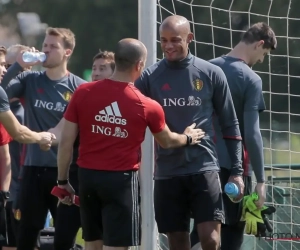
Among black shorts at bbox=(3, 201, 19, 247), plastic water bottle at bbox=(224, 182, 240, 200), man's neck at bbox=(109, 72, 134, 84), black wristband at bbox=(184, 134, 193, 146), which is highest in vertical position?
man's neck at bbox=(109, 72, 134, 84)

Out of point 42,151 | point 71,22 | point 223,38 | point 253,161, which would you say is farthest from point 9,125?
point 71,22

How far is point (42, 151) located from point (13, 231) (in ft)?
3.39

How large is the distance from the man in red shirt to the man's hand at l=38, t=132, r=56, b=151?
73 centimetres

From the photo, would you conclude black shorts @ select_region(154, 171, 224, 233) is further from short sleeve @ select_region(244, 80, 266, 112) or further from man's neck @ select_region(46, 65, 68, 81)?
man's neck @ select_region(46, 65, 68, 81)

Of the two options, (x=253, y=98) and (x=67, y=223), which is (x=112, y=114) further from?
(x=67, y=223)

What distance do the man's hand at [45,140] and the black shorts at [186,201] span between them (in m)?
0.97

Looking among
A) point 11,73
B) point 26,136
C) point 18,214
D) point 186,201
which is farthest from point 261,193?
point 11,73

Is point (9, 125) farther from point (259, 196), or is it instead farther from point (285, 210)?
point (285, 210)

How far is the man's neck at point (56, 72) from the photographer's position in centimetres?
912

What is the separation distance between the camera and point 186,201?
26.1 feet

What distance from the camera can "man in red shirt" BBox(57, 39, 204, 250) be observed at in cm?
742

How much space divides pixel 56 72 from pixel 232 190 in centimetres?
214

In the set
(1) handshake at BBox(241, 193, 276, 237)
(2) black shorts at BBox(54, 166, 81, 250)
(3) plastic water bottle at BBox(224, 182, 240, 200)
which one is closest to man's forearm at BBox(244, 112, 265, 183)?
(1) handshake at BBox(241, 193, 276, 237)

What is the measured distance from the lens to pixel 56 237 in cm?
876
